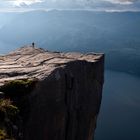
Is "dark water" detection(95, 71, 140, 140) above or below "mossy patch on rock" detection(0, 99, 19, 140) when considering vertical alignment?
below

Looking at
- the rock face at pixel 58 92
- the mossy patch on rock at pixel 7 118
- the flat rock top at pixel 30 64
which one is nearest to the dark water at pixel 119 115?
the flat rock top at pixel 30 64

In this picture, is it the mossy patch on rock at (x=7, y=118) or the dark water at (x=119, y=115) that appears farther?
the dark water at (x=119, y=115)

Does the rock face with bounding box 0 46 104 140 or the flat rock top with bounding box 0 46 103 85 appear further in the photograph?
the flat rock top with bounding box 0 46 103 85

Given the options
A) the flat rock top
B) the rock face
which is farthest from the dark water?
the rock face

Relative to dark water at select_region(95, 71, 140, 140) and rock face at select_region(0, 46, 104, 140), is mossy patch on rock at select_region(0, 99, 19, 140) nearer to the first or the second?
rock face at select_region(0, 46, 104, 140)

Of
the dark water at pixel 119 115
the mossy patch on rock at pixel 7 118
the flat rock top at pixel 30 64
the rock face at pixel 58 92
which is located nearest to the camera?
the mossy patch on rock at pixel 7 118

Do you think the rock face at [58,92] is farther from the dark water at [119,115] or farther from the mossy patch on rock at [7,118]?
the dark water at [119,115]

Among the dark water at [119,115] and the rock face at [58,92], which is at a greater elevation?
the rock face at [58,92]
